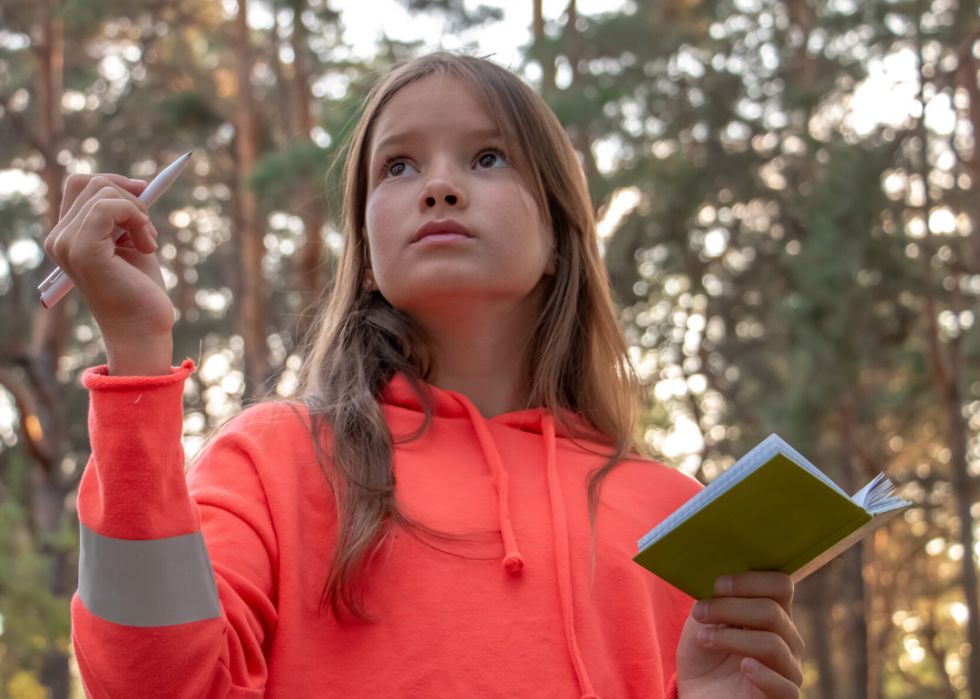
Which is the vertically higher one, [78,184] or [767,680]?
[78,184]

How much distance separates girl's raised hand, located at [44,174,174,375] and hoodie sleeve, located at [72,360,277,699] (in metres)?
0.04

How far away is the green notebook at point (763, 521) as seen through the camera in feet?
Answer: 3.84

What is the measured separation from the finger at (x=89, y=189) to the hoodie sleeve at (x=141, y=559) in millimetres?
209

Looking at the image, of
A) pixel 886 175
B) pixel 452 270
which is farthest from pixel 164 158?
pixel 452 270

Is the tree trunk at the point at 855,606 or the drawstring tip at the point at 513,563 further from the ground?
the drawstring tip at the point at 513,563

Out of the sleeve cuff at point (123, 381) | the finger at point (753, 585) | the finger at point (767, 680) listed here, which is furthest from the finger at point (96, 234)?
the finger at point (767, 680)

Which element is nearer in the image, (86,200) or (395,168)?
(86,200)

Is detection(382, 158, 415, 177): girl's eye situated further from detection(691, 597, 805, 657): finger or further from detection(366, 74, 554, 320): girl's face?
detection(691, 597, 805, 657): finger

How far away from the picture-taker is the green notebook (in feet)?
3.84

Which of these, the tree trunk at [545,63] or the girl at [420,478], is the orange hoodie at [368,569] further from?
the tree trunk at [545,63]

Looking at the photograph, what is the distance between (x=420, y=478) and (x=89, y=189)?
2.31 feet

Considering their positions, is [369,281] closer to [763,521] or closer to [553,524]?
[553,524]

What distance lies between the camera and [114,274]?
1136mm

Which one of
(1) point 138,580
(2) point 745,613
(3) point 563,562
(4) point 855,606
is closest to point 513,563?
(3) point 563,562
